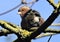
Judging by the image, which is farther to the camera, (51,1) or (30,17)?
(30,17)

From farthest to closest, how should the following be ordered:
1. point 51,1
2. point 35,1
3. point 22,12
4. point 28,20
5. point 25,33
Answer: point 22,12 < point 28,20 < point 35,1 < point 25,33 < point 51,1

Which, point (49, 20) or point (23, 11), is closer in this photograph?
point (49, 20)

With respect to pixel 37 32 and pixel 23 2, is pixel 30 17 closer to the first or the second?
pixel 23 2

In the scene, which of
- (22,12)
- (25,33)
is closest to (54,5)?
(25,33)

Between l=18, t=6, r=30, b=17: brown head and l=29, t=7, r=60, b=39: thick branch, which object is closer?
l=29, t=7, r=60, b=39: thick branch

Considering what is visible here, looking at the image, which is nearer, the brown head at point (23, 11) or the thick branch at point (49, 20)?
the thick branch at point (49, 20)

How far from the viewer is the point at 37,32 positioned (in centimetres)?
266

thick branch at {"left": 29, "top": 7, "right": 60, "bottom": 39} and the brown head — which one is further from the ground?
thick branch at {"left": 29, "top": 7, "right": 60, "bottom": 39}

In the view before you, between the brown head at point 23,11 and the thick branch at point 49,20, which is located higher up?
the thick branch at point 49,20

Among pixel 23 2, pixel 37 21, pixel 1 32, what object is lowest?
pixel 37 21

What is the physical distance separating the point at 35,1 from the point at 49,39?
1.97 feet

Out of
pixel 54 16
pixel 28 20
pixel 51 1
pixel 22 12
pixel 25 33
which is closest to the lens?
pixel 54 16

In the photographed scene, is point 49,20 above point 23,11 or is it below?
above

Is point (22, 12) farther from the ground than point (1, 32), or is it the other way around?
point (1, 32)
